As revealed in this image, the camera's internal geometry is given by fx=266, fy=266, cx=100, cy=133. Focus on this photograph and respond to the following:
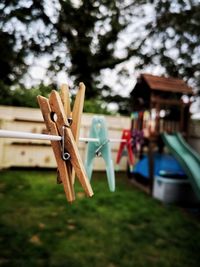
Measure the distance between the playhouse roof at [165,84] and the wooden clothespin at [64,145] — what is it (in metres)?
4.19

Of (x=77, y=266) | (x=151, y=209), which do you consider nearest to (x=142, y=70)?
(x=151, y=209)

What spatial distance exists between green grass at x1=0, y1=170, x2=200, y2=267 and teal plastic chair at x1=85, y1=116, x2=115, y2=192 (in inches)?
51.0

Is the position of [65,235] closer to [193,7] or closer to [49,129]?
[49,129]

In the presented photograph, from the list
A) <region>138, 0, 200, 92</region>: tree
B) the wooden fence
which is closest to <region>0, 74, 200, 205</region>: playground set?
<region>138, 0, 200, 92</region>: tree

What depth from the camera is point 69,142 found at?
906 mm

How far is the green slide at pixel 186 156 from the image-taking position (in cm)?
398

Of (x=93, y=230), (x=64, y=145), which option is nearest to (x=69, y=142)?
(x=64, y=145)

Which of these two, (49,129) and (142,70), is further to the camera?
(142,70)

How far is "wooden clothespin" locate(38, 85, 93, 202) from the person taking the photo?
0.90m

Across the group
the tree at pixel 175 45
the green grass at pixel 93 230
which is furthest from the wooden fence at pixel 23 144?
the tree at pixel 175 45

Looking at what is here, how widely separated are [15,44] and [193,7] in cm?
435

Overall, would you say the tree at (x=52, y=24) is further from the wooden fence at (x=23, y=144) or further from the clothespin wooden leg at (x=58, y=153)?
the wooden fence at (x=23, y=144)

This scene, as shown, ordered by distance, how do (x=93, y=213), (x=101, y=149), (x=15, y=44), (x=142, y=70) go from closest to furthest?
→ 1. (x=101, y=149)
2. (x=15, y=44)
3. (x=93, y=213)
4. (x=142, y=70)

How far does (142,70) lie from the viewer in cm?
791
